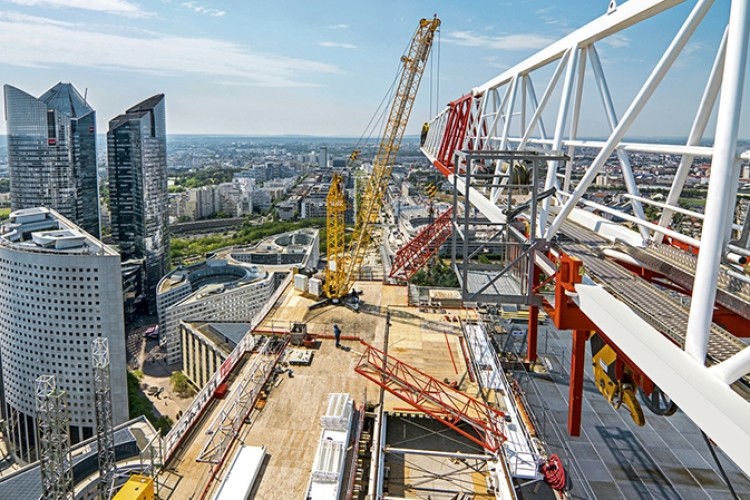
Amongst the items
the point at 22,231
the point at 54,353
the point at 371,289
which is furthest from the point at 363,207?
the point at 22,231

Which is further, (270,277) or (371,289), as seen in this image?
(270,277)

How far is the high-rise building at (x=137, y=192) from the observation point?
48.3 metres

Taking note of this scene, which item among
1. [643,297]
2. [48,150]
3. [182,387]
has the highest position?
[48,150]

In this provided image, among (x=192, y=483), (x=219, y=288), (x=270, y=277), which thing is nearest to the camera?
(x=192, y=483)

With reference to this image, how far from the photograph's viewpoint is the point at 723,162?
3.54 m

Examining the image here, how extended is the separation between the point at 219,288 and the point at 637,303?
119 ft

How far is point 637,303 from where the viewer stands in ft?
17.4

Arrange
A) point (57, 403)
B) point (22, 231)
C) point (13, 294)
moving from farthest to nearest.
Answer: point (22, 231) < point (13, 294) < point (57, 403)

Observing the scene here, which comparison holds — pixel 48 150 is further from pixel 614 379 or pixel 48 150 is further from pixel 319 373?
pixel 614 379

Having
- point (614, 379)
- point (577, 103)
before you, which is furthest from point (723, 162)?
point (577, 103)

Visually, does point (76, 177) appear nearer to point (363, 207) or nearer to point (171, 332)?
point (171, 332)

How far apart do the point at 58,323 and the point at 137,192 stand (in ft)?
81.9

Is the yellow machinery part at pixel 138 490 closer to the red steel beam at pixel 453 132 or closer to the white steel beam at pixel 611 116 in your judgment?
the white steel beam at pixel 611 116

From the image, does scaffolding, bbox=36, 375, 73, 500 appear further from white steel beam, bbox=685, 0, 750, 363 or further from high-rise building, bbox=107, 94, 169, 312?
high-rise building, bbox=107, 94, 169, 312
